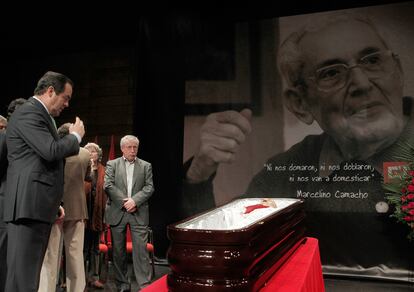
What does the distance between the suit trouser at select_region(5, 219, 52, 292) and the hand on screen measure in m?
3.13

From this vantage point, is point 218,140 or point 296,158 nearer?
point 296,158

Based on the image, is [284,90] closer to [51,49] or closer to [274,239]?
[274,239]

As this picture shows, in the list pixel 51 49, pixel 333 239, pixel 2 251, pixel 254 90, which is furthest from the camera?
pixel 51 49

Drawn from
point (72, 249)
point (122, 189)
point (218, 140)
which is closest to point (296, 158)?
point (218, 140)

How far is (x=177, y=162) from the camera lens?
16.7 ft

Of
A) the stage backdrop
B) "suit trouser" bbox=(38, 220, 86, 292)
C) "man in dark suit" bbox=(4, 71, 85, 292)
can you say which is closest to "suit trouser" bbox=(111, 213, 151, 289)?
"suit trouser" bbox=(38, 220, 86, 292)

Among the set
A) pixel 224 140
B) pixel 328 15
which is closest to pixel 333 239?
pixel 224 140

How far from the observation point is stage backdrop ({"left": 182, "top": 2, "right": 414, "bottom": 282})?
14.0 ft

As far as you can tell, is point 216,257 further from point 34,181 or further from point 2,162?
point 2,162

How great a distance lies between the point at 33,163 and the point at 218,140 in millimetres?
3157

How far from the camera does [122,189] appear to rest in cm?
370

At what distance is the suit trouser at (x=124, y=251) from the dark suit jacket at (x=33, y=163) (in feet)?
5.58

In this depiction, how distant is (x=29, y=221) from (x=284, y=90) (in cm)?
339

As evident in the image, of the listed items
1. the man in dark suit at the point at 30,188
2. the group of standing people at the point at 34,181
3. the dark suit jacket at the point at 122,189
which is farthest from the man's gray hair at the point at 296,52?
the man in dark suit at the point at 30,188
